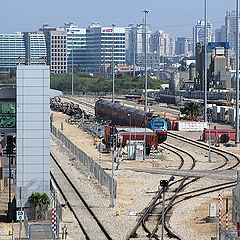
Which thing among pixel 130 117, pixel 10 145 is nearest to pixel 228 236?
pixel 10 145

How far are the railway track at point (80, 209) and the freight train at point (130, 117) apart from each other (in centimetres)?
1518

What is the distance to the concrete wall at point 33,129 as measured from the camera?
32.8 metres

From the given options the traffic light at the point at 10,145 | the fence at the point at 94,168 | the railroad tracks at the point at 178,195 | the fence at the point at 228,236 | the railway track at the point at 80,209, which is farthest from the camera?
the fence at the point at 94,168

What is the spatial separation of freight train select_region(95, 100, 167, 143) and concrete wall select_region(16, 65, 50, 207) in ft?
90.3

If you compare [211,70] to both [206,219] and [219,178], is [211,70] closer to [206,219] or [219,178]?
[219,178]

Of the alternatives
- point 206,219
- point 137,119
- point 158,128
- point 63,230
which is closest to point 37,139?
point 63,230

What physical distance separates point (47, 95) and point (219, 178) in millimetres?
18429

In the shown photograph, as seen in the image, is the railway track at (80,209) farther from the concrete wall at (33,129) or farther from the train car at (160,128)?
the train car at (160,128)

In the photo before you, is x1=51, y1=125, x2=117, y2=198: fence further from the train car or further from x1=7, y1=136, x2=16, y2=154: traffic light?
the train car

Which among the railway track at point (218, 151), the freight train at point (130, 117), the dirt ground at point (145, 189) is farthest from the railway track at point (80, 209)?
the freight train at point (130, 117)

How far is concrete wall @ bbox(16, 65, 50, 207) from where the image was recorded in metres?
32.8

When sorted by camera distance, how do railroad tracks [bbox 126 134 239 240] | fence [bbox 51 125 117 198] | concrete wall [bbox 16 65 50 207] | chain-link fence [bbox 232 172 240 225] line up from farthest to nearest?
fence [bbox 51 125 117 198], concrete wall [bbox 16 65 50 207], railroad tracks [bbox 126 134 239 240], chain-link fence [bbox 232 172 240 225]

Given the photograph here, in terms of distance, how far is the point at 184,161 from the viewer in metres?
56.9

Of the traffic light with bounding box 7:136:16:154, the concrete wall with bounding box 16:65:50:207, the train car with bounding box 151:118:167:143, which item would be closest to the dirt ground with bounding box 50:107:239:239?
the train car with bounding box 151:118:167:143
